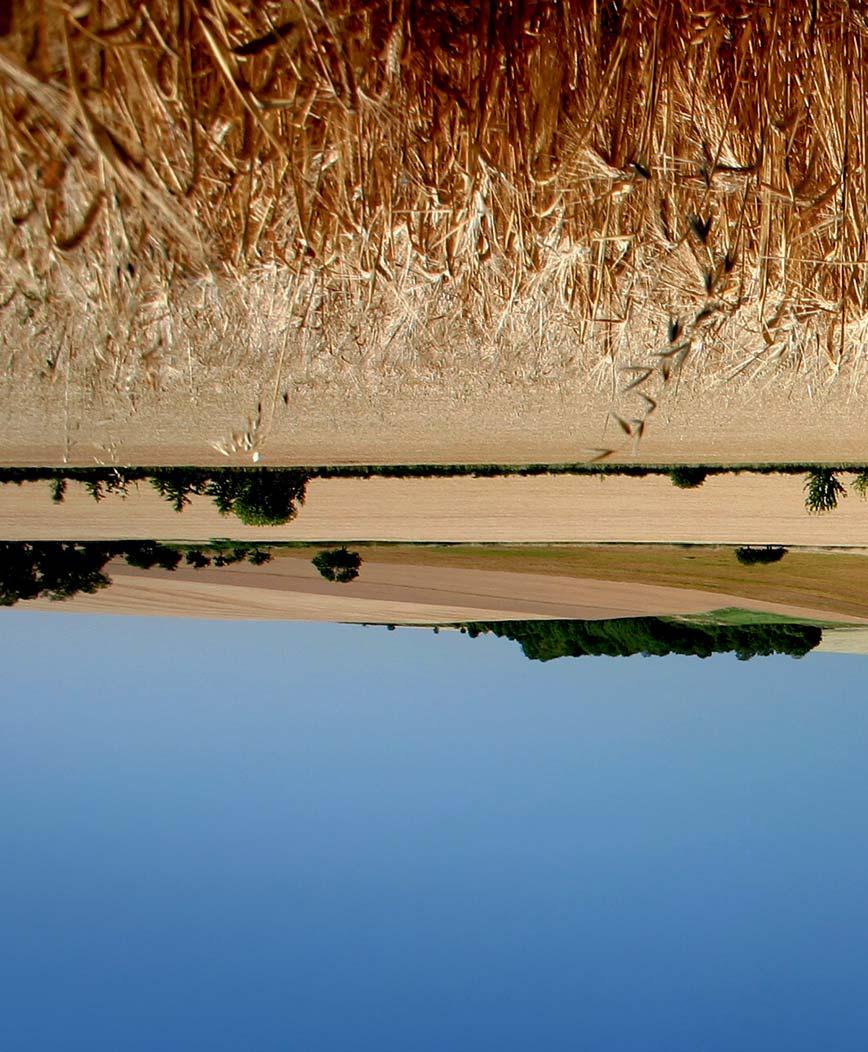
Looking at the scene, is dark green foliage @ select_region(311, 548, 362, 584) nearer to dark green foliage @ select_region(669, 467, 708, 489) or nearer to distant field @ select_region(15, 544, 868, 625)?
distant field @ select_region(15, 544, 868, 625)

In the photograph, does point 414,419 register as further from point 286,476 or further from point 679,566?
point 679,566

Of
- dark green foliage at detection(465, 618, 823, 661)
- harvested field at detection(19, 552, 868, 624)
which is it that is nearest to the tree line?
harvested field at detection(19, 552, 868, 624)

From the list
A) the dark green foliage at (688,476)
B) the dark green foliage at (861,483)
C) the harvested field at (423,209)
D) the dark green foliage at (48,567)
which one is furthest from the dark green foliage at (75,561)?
the dark green foliage at (861,483)

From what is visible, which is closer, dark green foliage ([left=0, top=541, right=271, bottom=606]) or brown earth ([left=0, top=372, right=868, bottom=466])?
brown earth ([left=0, top=372, right=868, bottom=466])

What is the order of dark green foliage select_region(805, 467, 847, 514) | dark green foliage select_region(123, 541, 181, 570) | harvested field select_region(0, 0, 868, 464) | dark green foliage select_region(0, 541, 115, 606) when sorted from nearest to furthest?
harvested field select_region(0, 0, 868, 464), dark green foliage select_region(805, 467, 847, 514), dark green foliage select_region(0, 541, 115, 606), dark green foliage select_region(123, 541, 181, 570)

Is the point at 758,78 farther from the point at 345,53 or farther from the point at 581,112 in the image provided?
the point at 345,53

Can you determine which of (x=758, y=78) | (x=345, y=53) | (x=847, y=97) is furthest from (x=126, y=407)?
(x=847, y=97)

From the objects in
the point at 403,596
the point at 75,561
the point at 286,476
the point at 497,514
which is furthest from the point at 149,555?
the point at 497,514
